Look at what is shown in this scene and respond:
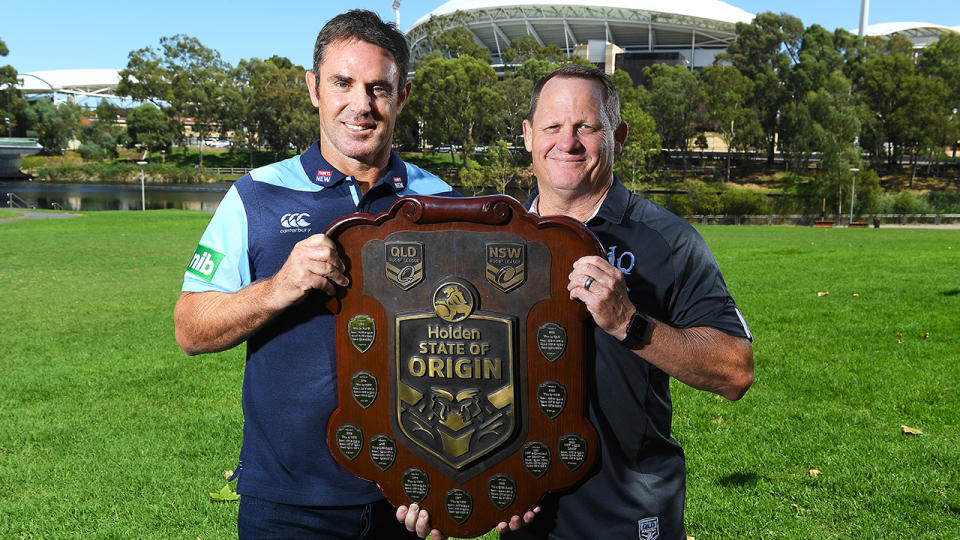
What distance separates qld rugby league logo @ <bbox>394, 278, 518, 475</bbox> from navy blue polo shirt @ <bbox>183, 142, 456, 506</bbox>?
336 millimetres

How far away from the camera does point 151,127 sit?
259 feet

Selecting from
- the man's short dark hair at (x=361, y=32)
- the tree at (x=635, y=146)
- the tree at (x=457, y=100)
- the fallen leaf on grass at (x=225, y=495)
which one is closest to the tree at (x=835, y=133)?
the tree at (x=635, y=146)

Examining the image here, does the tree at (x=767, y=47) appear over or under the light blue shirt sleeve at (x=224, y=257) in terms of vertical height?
over

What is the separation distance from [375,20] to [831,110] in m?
54.7

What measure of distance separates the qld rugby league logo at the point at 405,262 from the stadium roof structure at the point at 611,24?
9323cm

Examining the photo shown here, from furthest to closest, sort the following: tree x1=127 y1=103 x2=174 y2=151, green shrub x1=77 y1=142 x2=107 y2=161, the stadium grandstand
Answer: the stadium grandstand
tree x1=127 y1=103 x2=174 y2=151
green shrub x1=77 y1=142 x2=107 y2=161

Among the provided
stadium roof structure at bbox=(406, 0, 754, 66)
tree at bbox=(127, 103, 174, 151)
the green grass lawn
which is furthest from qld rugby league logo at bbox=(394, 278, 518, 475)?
stadium roof structure at bbox=(406, 0, 754, 66)

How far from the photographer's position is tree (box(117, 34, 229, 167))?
79.4m

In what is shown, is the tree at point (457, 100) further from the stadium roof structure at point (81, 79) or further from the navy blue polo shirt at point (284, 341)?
the stadium roof structure at point (81, 79)

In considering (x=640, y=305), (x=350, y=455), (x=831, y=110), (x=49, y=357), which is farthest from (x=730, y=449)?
(x=831, y=110)

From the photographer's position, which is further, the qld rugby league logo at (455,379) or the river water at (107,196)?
the river water at (107,196)

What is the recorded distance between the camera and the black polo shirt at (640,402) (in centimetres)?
227

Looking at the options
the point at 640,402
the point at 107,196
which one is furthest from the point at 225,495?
the point at 107,196

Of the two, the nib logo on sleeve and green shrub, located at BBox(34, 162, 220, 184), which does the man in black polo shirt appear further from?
green shrub, located at BBox(34, 162, 220, 184)
